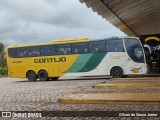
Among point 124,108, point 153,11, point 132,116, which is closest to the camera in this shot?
point 132,116

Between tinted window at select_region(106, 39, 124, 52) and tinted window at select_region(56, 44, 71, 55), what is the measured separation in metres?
2.68

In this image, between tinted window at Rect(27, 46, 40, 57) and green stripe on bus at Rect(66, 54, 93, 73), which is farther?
tinted window at Rect(27, 46, 40, 57)

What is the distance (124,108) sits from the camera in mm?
8375

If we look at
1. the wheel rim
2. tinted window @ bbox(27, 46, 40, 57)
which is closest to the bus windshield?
the wheel rim

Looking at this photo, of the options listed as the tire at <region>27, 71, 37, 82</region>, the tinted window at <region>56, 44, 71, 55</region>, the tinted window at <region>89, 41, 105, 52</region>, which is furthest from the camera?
the tire at <region>27, 71, 37, 82</region>

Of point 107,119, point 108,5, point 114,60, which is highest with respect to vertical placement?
point 108,5

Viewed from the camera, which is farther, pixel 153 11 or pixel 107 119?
pixel 153 11

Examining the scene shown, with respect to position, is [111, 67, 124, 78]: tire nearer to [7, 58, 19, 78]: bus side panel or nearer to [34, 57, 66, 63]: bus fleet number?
[34, 57, 66, 63]: bus fleet number

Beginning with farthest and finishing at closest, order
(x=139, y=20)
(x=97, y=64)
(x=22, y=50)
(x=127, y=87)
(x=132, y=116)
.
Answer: (x=22, y=50)
(x=97, y=64)
(x=139, y=20)
(x=127, y=87)
(x=132, y=116)

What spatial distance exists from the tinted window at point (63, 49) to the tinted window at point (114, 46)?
268 cm

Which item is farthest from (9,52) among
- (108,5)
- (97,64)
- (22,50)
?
(108,5)

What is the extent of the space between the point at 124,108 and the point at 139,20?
1432 cm

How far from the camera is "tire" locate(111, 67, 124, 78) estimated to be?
23194 millimetres

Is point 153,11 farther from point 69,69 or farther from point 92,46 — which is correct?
point 69,69
